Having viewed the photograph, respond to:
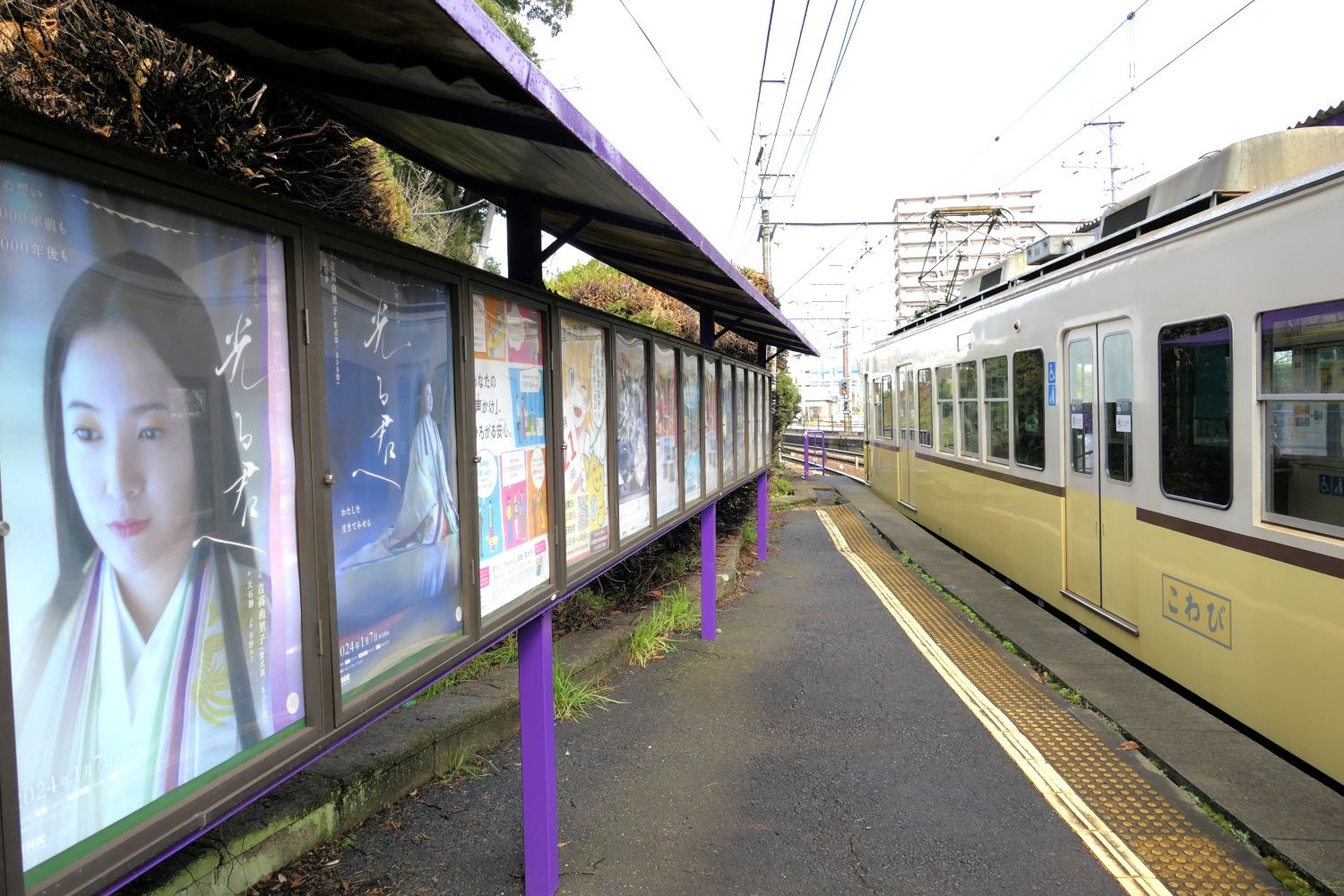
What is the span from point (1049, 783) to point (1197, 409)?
2.23m

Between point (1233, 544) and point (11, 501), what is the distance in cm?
491

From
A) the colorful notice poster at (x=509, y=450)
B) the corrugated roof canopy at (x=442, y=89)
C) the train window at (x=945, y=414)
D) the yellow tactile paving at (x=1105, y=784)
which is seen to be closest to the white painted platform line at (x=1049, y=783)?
the yellow tactile paving at (x=1105, y=784)

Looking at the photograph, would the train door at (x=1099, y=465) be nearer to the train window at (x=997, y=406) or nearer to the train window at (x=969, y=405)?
the train window at (x=997, y=406)

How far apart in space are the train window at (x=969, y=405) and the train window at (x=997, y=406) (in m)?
0.32

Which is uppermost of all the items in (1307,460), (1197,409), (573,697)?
(1197,409)

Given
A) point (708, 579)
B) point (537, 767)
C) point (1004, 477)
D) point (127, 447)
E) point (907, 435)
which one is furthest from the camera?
point (907, 435)

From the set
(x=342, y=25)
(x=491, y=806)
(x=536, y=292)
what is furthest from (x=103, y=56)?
(x=491, y=806)

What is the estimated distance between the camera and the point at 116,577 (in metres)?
1.43

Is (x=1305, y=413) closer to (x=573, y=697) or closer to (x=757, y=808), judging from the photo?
(x=757, y=808)

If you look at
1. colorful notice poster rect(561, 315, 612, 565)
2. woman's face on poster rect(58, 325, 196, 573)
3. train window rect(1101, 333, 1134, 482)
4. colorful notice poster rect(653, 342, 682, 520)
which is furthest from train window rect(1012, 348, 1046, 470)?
woman's face on poster rect(58, 325, 196, 573)

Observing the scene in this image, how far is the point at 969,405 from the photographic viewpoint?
9.05 m

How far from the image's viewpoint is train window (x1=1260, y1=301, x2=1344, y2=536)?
3561mm

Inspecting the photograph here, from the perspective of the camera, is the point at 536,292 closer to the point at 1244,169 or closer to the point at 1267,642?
the point at 1267,642

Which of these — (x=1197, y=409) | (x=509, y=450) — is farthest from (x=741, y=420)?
(x=509, y=450)
